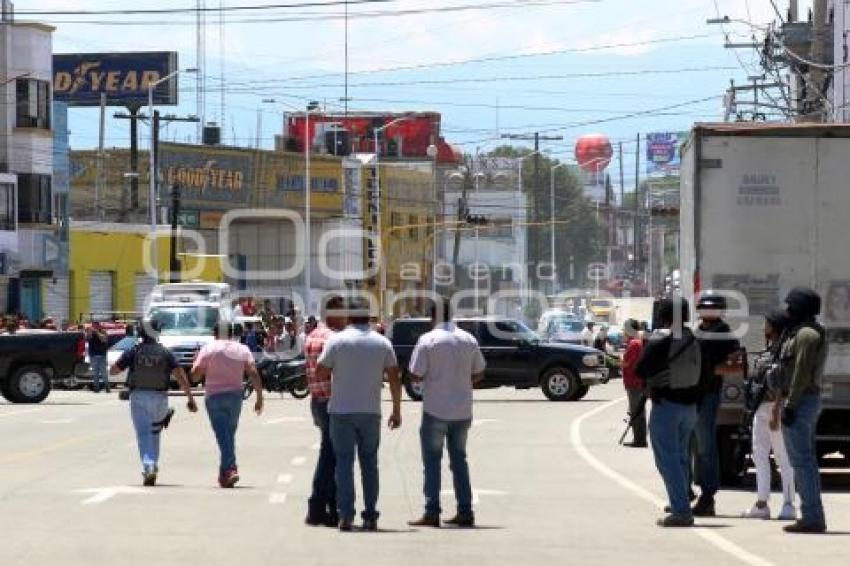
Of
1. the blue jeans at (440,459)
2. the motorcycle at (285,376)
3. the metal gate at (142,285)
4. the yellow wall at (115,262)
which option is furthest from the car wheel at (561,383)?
the metal gate at (142,285)

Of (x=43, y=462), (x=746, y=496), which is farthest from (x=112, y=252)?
(x=746, y=496)

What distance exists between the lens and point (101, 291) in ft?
283

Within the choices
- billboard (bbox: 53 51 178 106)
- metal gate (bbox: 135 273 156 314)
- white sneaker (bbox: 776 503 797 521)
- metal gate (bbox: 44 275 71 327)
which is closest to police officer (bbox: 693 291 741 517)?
white sneaker (bbox: 776 503 797 521)

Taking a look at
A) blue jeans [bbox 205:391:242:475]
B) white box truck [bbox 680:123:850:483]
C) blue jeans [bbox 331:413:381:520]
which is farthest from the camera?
white box truck [bbox 680:123:850:483]

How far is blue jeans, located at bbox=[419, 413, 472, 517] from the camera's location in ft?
59.1

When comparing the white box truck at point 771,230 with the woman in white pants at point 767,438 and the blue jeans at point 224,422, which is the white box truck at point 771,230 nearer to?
the woman in white pants at point 767,438

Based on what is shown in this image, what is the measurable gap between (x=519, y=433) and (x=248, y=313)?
127ft

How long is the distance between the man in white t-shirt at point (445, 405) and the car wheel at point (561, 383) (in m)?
31.7

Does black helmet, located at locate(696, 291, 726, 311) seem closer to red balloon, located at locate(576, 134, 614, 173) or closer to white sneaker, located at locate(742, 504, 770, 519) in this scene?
white sneaker, located at locate(742, 504, 770, 519)

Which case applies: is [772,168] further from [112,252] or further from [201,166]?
[201,166]

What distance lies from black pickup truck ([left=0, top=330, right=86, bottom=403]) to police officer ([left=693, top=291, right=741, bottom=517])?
27998 mm

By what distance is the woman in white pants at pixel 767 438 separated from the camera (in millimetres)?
18203

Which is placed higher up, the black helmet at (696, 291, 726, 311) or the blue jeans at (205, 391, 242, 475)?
the black helmet at (696, 291, 726, 311)

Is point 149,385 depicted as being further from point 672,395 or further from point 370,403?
point 672,395
